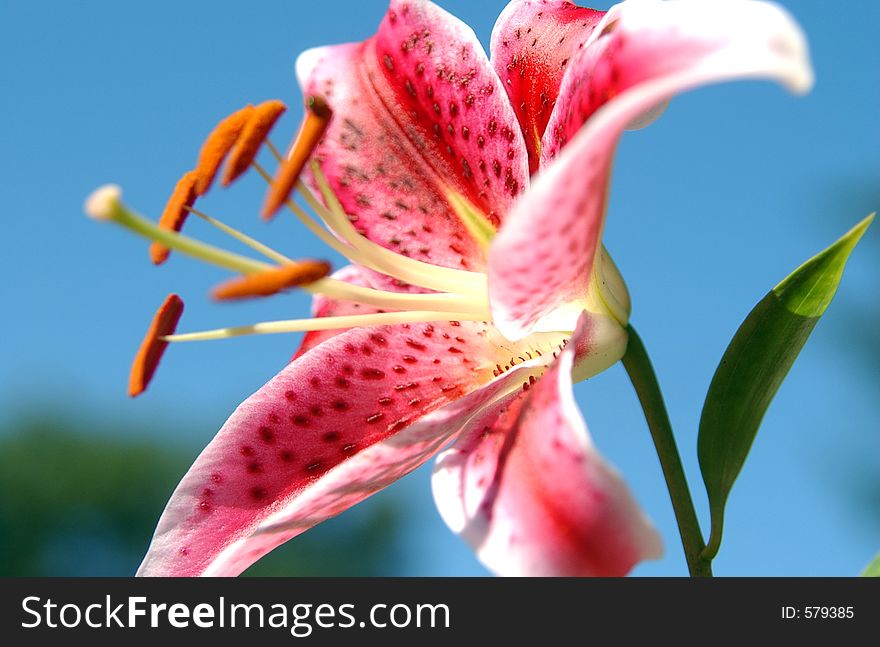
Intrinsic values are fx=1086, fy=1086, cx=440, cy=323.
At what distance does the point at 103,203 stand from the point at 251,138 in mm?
201

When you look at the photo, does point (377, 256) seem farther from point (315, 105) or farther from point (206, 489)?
point (206, 489)

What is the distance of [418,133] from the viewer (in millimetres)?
1195

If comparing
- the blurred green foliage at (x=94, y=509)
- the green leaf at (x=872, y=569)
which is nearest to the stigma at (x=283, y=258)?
the green leaf at (x=872, y=569)

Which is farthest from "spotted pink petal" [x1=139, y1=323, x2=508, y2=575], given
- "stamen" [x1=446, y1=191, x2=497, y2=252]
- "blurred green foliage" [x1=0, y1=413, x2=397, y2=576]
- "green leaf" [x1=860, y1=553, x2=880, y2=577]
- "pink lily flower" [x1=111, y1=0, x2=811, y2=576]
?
"blurred green foliage" [x1=0, y1=413, x2=397, y2=576]

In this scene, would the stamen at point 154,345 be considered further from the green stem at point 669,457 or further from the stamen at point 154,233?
the green stem at point 669,457

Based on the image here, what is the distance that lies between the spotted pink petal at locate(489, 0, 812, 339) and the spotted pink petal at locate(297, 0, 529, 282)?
0.54 ft

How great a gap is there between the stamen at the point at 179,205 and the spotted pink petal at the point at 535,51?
346 millimetres

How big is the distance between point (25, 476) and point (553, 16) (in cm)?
1463

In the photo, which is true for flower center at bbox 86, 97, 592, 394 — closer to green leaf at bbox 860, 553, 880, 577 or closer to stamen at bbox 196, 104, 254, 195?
stamen at bbox 196, 104, 254, 195

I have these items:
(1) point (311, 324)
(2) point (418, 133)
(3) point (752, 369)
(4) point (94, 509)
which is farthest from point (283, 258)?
(4) point (94, 509)

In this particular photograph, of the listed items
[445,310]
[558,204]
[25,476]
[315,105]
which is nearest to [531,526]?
[558,204]

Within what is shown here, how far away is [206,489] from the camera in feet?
3.51

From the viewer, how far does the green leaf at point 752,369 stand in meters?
1.01

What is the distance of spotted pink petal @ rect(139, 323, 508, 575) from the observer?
1.05 metres
